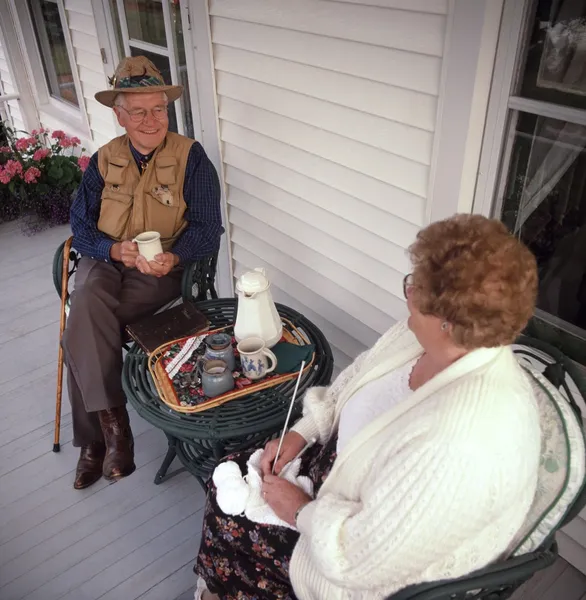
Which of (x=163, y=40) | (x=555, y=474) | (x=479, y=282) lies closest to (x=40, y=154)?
(x=163, y=40)

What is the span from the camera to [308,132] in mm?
2059

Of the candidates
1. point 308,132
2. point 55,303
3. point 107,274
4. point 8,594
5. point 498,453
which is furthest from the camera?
point 55,303

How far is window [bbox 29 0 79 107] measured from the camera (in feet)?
13.4

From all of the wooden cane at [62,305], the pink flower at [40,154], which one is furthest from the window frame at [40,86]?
the wooden cane at [62,305]

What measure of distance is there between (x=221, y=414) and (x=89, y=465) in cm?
85

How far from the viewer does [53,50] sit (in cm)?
432

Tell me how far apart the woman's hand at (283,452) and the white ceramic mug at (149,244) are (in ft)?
2.93

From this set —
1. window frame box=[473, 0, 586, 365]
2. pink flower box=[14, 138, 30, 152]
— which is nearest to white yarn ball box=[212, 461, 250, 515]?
window frame box=[473, 0, 586, 365]

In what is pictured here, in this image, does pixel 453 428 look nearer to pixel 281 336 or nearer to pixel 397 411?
pixel 397 411

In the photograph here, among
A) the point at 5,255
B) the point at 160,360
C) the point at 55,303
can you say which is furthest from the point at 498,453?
the point at 5,255

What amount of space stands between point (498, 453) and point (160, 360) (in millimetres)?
1164

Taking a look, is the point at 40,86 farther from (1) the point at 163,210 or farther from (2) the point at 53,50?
(1) the point at 163,210

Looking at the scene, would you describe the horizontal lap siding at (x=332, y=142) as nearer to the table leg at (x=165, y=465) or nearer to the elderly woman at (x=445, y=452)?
the elderly woman at (x=445, y=452)

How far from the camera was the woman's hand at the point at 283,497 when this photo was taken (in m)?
1.35
